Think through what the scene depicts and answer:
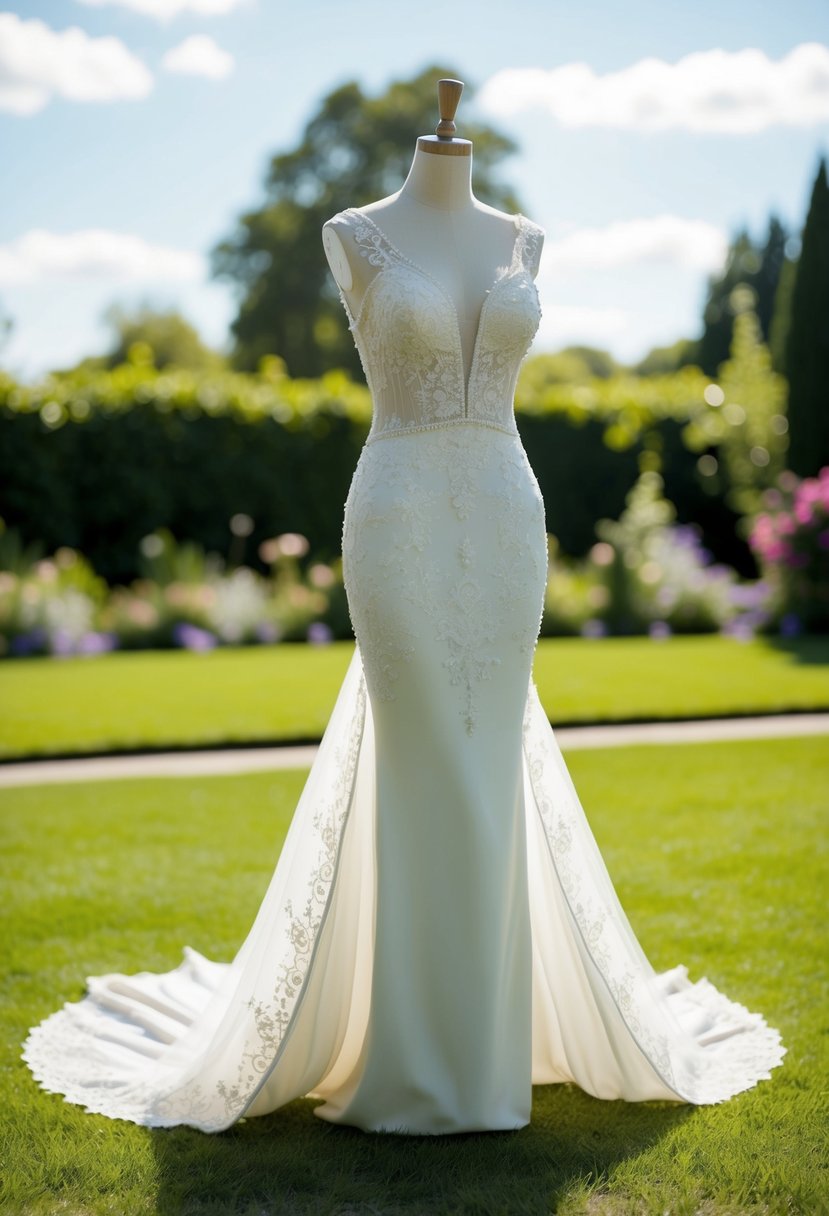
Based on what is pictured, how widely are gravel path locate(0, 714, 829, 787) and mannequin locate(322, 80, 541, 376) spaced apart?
428cm

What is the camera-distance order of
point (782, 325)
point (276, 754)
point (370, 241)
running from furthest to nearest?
point (782, 325), point (276, 754), point (370, 241)

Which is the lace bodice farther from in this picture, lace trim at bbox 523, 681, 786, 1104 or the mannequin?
lace trim at bbox 523, 681, 786, 1104

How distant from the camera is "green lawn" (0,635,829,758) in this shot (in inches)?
309

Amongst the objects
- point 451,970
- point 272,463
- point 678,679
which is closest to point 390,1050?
point 451,970

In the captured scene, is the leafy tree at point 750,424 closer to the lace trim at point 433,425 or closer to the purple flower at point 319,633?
the purple flower at point 319,633

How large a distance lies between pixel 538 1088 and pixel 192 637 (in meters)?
9.07

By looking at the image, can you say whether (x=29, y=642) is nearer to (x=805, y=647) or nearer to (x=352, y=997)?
(x=805, y=647)

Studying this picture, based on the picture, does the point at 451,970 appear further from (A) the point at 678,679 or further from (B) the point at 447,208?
(A) the point at 678,679

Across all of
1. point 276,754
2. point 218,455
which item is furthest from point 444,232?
point 218,455

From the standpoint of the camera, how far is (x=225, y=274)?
30828mm

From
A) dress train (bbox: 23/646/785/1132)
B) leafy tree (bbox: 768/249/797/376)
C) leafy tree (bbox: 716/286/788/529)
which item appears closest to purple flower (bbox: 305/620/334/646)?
leafy tree (bbox: 716/286/788/529)

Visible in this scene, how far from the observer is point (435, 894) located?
304 centimetres

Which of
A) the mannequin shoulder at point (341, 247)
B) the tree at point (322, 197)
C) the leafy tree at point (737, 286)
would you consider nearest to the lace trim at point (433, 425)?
the mannequin shoulder at point (341, 247)

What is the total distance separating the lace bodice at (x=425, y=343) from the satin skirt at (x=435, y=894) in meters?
0.06
